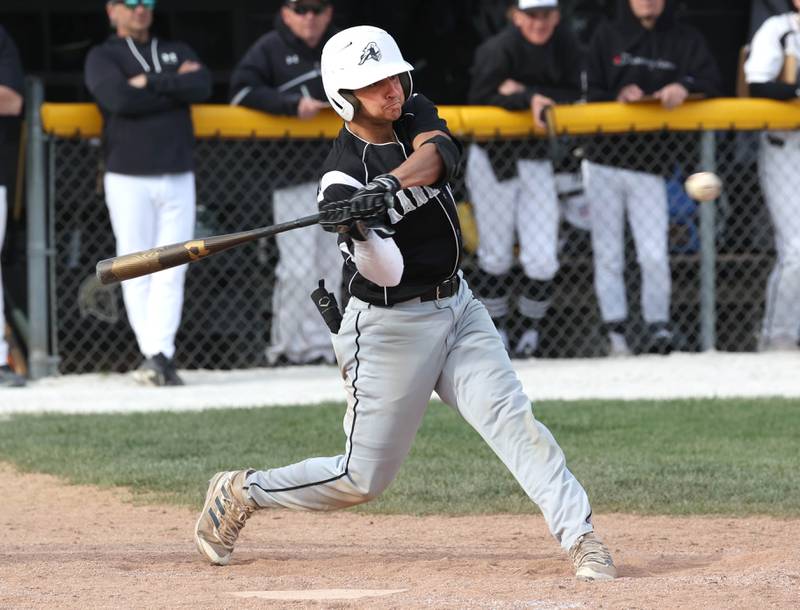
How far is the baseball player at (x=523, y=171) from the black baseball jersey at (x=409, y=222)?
4734mm

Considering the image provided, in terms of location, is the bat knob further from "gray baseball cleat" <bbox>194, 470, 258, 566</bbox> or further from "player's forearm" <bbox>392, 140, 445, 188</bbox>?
"player's forearm" <bbox>392, 140, 445, 188</bbox>

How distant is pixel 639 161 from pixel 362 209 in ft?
18.4

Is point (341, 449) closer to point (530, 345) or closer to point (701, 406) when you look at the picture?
point (701, 406)

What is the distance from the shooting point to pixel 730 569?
4746 mm

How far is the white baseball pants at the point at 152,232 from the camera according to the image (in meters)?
8.78

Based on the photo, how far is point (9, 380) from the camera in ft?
29.4

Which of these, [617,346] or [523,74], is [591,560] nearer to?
A: [617,346]

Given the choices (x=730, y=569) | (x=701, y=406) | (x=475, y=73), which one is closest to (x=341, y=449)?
(x=701, y=406)

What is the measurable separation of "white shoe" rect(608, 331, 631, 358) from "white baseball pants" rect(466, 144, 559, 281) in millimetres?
581

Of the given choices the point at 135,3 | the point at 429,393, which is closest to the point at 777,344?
the point at 135,3

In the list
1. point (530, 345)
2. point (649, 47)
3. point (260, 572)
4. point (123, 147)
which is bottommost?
point (530, 345)

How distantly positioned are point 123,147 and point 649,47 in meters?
3.30

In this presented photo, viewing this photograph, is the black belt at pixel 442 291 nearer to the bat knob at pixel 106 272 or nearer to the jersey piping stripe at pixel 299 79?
the bat knob at pixel 106 272

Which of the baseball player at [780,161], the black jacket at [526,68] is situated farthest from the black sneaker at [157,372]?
the baseball player at [780,161]
